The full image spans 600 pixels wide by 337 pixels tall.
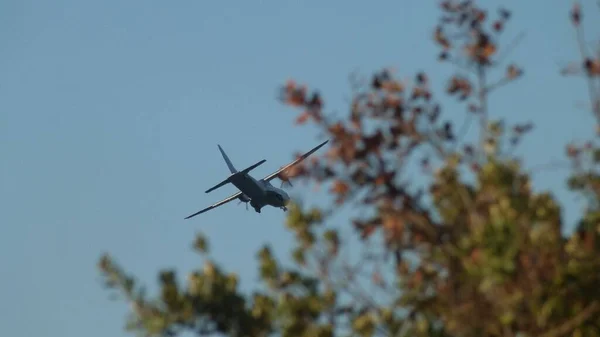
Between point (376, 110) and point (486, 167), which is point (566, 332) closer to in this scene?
point (486, 167)

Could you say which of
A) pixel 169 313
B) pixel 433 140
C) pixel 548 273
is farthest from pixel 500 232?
pixel 169 313

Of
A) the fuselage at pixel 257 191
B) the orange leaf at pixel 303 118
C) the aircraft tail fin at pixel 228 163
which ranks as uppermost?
the aircraft tail fin at pixel 228 163

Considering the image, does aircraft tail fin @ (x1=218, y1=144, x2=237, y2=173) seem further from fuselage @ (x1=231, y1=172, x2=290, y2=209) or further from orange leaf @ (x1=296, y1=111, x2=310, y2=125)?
orange leaf @ (x1=296, y1=111, x2=310, y2=125)

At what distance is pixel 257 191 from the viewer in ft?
267

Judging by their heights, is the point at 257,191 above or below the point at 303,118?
above

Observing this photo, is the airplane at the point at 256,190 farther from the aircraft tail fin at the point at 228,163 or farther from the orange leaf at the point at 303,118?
the orange leaf at the point at 303,118

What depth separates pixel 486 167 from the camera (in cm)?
2220

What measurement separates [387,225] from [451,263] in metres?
1.40

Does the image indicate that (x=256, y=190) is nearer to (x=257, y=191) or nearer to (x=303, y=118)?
(x=257, y=191)

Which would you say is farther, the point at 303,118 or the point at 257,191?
the point at 257,191

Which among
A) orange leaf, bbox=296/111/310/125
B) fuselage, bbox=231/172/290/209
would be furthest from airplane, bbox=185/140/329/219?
orange leaf, bbox=296/111/310/125

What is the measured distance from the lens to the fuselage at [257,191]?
8125 centimetres

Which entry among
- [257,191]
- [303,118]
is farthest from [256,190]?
[303,118]

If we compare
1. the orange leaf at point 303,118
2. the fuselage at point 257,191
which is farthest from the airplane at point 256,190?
the orange leaf at point 303,118
